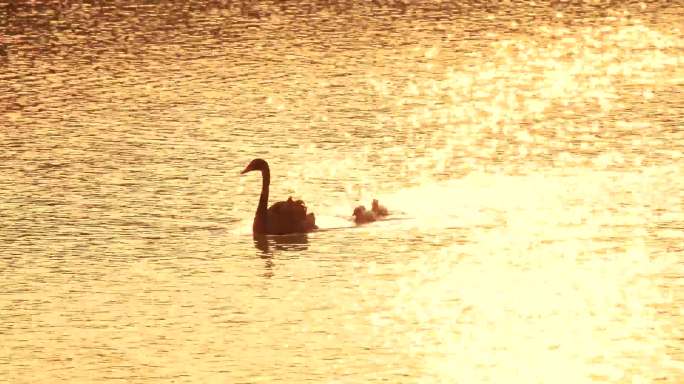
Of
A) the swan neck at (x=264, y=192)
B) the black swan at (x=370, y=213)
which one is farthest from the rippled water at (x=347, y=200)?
the swan neck at (x=264, y=192)

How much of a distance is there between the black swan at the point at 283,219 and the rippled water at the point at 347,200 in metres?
0.30

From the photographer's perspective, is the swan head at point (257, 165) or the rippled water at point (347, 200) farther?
the swan head at point (257, 165)

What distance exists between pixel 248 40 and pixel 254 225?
19.0 metres

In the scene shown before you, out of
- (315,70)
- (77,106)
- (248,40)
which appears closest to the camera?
(77,106)

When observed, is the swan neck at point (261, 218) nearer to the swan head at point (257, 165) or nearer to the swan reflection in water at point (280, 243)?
the swan reflection in water at point (280, 243)

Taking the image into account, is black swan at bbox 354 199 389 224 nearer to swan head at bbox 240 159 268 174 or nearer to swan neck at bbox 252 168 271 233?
swan neck at bbox 252 168 271 233

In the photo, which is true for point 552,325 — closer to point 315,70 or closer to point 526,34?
point 315,70

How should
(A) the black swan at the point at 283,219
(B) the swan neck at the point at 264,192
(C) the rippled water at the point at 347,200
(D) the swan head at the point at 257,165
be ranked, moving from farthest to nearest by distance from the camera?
(D) the swan head at the point at 257,165, (B) the swan neck at the point at 264,192, (A) the black swan at the point at 283,219, (C) the rippled water at the point at 347,200

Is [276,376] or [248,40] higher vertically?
[276,376]

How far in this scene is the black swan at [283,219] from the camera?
3027 cm

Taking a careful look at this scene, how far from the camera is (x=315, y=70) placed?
44.0m

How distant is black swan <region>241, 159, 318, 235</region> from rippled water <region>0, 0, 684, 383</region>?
0.30 m

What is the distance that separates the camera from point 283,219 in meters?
30.4

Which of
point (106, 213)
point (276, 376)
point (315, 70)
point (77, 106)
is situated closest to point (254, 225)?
point (106, 213)
